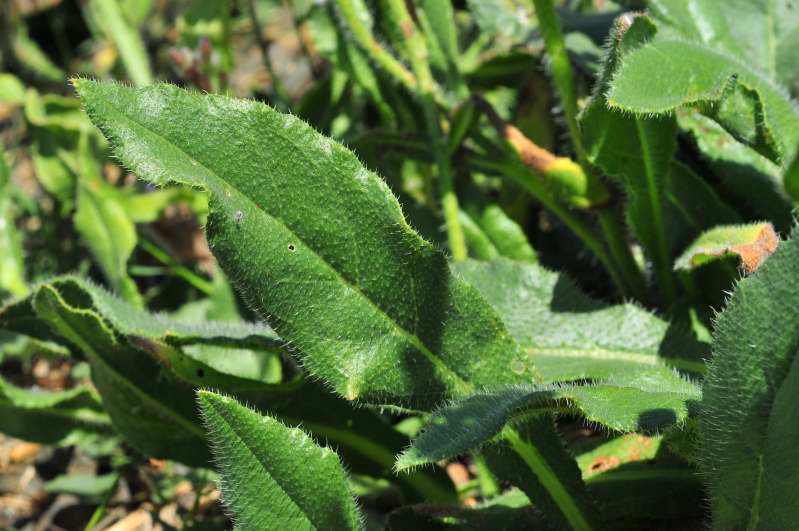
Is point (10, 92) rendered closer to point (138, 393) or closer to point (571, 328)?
point (138, 393)

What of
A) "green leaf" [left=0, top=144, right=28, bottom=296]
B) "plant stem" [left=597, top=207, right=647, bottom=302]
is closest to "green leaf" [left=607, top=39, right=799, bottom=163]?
"plant stem" [left=597, top=207, right=647, bottom=302]

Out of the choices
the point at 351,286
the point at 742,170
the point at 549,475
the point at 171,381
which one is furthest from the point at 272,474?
the point at 742,170

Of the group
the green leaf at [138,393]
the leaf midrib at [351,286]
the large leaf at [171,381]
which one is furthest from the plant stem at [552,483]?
the green leaf at [138,393]

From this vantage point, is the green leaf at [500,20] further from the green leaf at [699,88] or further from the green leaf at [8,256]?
the green leaf at [8,256]

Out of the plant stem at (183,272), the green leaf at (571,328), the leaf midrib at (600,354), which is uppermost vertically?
the green leaf at (571,328)

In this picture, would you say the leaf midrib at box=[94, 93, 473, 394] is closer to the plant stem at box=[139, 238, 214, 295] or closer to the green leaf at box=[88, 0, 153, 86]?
the plant stem at box=[139, 238, 214, 295]
